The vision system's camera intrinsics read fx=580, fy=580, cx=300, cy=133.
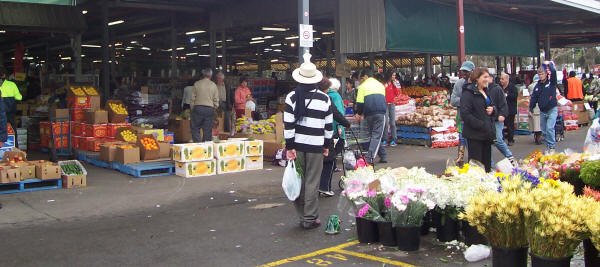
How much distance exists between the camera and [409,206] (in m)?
5.70

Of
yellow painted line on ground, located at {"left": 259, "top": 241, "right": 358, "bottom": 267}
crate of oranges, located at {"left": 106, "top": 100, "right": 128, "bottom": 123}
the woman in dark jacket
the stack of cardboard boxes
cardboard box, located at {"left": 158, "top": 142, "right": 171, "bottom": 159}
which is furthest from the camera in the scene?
crate of oranges, located at {"left": 106, "top": 100, "right": 128, "bottom": 123}

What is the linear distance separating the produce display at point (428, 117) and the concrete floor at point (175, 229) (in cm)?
511

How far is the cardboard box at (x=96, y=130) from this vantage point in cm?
1310

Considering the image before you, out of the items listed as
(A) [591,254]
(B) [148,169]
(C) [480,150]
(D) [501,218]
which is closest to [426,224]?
(C) [480,150]

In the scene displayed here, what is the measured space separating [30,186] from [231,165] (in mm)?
3511

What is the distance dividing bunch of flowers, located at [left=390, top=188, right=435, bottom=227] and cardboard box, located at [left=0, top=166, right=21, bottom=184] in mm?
6453

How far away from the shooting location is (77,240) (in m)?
6.51

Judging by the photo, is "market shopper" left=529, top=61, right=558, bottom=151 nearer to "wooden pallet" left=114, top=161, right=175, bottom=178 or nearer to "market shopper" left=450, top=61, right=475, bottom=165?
"market shopper" left=450, top=61, right=475, bottom=165

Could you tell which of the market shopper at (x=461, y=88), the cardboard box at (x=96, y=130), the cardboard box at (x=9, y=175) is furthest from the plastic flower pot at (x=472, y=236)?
the cardboard box at (x=96, y=130)

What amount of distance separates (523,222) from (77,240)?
15.9 ft

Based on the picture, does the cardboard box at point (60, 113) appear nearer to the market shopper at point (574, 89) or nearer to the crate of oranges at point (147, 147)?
the crate of oranges at point (147, 147)

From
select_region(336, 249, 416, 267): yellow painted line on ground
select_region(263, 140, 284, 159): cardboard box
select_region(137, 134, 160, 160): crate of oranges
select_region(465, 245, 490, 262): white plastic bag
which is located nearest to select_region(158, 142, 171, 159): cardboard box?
select_region(137, 134, 160, 160): crate of oranges

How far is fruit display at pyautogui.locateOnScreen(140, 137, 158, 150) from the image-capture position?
11.5m

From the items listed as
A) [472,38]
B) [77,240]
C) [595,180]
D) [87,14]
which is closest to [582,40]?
[472,38]
